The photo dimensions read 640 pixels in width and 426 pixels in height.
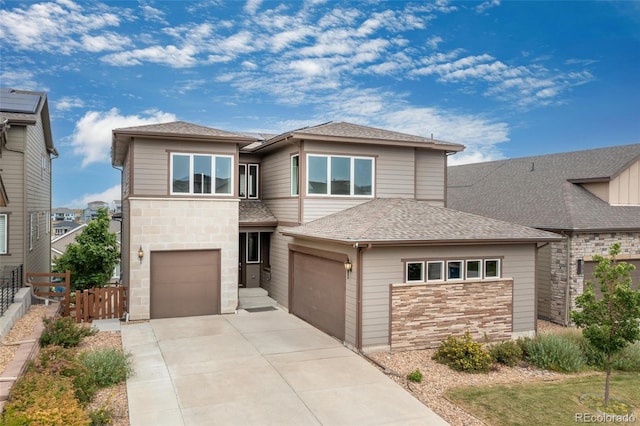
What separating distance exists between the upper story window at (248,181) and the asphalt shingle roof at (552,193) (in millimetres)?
9958

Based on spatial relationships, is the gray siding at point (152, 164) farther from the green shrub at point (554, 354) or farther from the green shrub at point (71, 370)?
the green shrub at point (554, 354)

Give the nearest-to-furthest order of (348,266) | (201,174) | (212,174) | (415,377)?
(415,377) < (348,266) < (201,174) < (212,174)

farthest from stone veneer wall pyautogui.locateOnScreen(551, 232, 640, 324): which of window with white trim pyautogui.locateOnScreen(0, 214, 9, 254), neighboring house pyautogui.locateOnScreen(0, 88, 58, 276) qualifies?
window with white trim pyautogui.locateOnScreen(0, 214, 9, 254)

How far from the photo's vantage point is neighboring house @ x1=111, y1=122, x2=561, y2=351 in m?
10.7

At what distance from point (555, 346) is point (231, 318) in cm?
904

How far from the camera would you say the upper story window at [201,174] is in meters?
13.7

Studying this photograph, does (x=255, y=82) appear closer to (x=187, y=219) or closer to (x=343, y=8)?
(x=343, y=8)

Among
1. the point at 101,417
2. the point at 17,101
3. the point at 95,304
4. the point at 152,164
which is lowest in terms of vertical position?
the point at 101,417

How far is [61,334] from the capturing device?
9.84m

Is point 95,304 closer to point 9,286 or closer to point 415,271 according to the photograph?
point 9,286

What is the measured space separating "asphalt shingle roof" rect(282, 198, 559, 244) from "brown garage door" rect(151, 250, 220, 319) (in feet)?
10.1

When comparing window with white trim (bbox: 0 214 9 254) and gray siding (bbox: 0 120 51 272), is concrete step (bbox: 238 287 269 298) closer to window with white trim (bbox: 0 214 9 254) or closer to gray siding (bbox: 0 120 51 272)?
gray siding (bbox: 0 120 51 272)

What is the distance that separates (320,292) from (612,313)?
7074 millimetres

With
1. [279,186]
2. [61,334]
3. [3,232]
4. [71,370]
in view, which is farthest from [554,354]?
[3,232]
